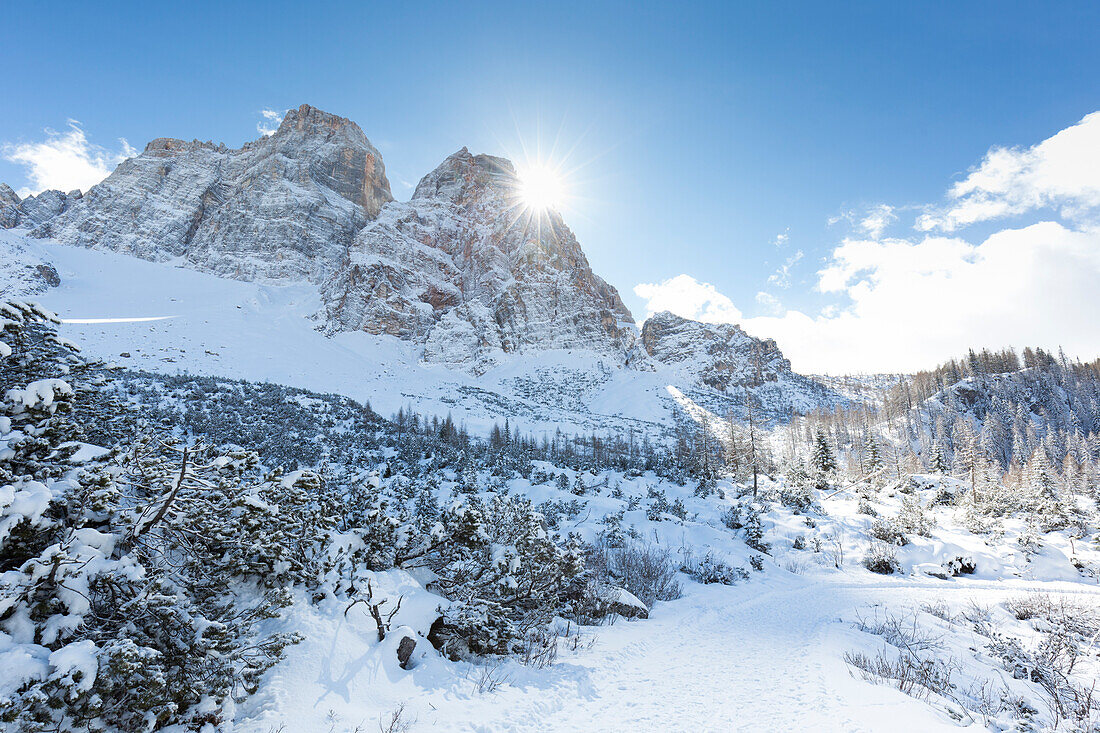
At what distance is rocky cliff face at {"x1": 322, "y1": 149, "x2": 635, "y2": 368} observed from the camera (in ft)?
305

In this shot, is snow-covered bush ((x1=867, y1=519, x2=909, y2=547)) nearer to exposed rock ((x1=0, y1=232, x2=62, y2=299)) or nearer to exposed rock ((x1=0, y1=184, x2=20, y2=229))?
exposed rock ((x1=0, y1=232, x2=62, y2=299))

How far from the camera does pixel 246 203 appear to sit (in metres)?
105

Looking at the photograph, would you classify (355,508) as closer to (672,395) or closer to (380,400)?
(380,400)

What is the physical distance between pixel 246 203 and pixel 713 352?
13477 centimetres

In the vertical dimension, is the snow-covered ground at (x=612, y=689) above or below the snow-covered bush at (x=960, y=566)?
above

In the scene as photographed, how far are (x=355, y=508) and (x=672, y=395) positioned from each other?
9465 cm

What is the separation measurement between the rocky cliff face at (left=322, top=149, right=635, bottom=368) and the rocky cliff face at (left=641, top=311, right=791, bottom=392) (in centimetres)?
1469

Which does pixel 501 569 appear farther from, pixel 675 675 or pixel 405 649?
pixel 675 675

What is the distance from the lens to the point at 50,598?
3236 mm

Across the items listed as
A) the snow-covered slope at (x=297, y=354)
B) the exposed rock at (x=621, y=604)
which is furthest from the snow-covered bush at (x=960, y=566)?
the snow-covered slope at (x=297, y=354)

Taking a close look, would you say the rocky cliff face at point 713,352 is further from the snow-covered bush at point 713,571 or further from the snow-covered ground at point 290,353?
the snow-covered bush at point 713,571

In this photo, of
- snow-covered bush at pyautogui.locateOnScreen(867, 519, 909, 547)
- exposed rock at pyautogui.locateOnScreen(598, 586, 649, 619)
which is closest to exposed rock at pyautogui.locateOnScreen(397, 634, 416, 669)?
exposed rock at pyautogui.locateOnScreen(598, 586, 649, 619)

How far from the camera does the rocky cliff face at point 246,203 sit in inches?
3617

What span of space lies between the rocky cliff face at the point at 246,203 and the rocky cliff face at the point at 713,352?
323ft
